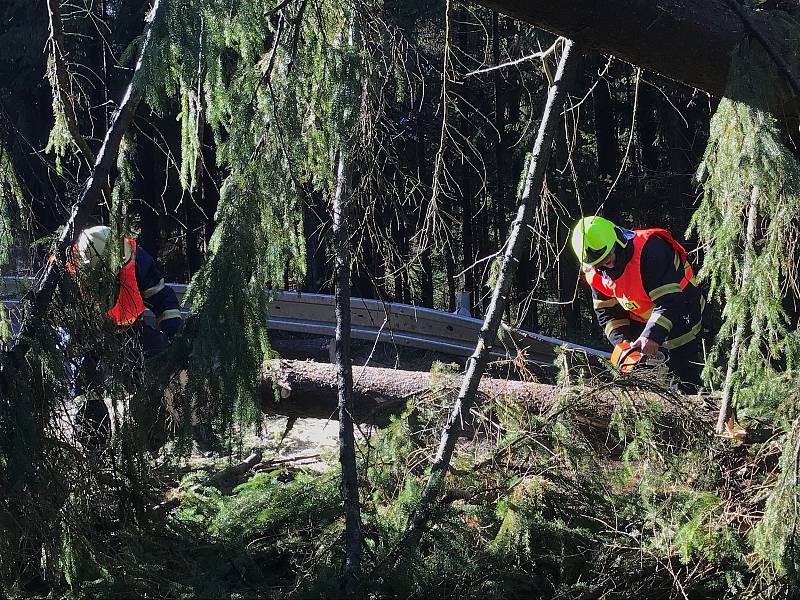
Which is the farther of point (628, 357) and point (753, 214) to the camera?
point (628, 357)

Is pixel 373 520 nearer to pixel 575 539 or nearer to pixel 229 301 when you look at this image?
pixel 575 539

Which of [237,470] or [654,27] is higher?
[654,27]

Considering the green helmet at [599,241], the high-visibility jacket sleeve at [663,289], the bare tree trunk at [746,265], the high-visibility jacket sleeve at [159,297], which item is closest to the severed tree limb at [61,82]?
the bare tree trunk at [746,265]

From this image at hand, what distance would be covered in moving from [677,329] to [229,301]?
4.37 m

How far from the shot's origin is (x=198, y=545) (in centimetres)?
346

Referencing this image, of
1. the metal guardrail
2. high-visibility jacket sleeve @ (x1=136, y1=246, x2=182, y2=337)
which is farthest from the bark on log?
the metal guardrail

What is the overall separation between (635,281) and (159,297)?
139 inches

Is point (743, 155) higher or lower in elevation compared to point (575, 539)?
higher

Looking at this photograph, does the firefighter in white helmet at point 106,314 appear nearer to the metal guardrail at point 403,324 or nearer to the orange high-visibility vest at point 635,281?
the orange high-visibility vest at point 635,281

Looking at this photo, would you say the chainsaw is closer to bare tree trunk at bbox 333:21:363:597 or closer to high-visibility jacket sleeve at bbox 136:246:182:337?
bare tree trunk at bbox 333:21:363:597

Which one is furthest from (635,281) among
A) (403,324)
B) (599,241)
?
(403,324)

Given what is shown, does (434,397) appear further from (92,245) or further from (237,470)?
(92,245)

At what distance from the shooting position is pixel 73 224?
282cm

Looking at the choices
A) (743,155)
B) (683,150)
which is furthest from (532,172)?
(683,150)
